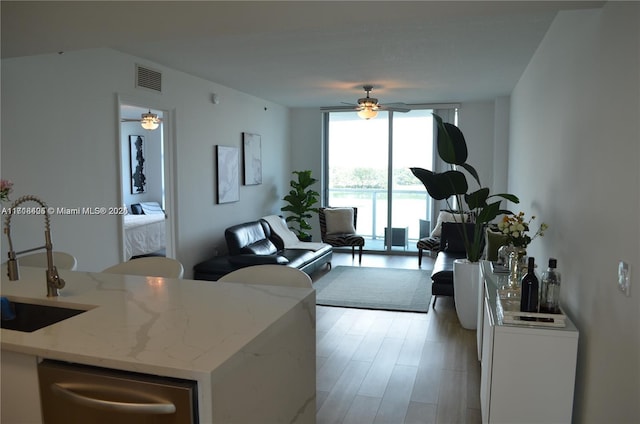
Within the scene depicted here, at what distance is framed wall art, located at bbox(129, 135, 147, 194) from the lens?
9.52m

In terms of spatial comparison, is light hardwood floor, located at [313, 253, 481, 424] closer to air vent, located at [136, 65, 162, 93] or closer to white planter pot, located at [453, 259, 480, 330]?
white planter pot, located at [453, 259, 480, 330]

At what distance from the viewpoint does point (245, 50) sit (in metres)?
4.42

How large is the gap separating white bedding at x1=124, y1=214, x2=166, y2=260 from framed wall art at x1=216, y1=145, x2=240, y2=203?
4.67 ft

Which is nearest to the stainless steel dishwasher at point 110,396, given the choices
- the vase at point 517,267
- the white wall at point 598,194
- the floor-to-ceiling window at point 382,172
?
the white wall at point 598,194

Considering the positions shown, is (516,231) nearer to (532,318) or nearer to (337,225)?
(532,318)

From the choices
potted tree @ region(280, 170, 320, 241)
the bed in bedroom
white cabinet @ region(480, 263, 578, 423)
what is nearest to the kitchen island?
white cabinet @ region(480, 263, 578, 423)

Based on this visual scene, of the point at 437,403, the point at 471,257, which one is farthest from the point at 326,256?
the point at 437,403

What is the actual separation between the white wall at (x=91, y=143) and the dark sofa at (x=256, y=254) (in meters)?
0.31

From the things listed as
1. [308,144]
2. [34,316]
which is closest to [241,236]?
[308,144]

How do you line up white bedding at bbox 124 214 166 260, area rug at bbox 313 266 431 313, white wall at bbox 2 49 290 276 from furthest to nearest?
white bedding at bbox 124 214 166 260 < area rug at bbox 313 266 431 313 < white wall at bbox 2 49 290 276

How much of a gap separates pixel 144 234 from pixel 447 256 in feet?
14.0

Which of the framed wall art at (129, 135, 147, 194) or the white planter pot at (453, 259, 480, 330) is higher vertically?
the framed wall art at (129, 135, 147, 194)

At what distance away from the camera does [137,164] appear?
9.67 metres

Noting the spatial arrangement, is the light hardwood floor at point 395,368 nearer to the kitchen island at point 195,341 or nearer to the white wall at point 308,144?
the kitchen island at point 195,341
